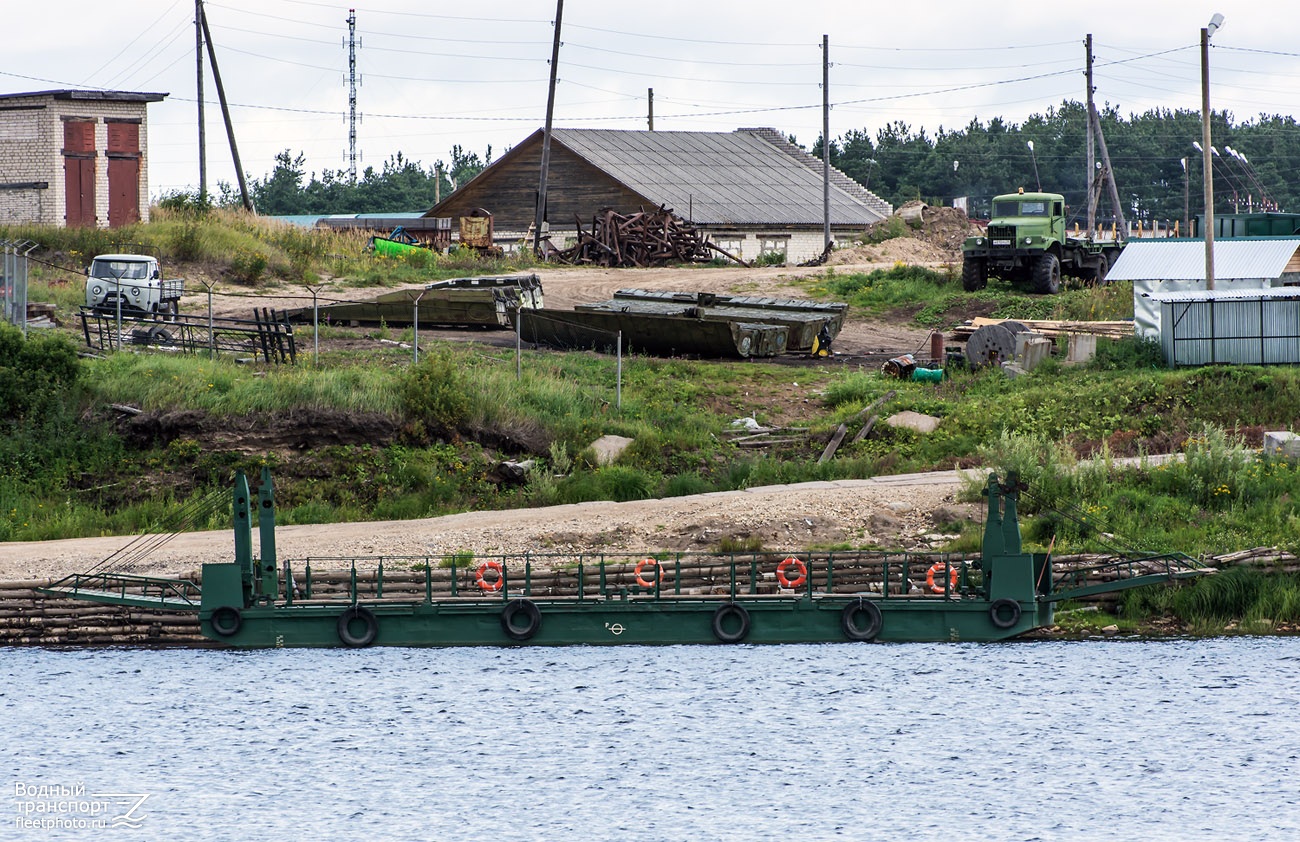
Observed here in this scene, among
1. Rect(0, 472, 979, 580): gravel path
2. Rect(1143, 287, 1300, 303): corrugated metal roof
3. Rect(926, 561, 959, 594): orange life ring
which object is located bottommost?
Rect(926, 561, 959, 594): orange life ring

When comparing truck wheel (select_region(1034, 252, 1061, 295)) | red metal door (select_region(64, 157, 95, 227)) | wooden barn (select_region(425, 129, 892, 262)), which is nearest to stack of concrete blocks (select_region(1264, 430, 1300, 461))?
truck wheel (select_region(1034, 252, 1061, 295))

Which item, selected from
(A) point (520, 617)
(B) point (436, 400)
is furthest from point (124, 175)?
(A) point (520, 617)

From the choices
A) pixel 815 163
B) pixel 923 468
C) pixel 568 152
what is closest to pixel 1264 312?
pixel 923 468

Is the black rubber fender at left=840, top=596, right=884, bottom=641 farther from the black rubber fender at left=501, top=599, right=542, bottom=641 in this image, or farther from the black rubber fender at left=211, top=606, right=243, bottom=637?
the black rubber fender at left=211, top=606, right=243, bottom=637

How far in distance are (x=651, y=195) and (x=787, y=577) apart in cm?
4340

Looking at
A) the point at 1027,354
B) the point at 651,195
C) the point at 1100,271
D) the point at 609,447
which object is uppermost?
the point at 651,195

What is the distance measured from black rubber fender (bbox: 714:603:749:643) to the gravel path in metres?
3.17

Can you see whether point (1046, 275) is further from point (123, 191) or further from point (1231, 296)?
point (123, 191)

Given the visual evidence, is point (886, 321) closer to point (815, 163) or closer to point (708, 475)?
point (708, 475)

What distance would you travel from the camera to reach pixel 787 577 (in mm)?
24344

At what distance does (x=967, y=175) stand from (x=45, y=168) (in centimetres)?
7628

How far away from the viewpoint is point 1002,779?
1969cm

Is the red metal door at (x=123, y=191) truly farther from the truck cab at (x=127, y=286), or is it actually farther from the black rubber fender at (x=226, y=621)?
the black rubber fender at (x=226, y=621)

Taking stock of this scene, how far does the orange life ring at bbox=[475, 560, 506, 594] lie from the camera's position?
23.7m
